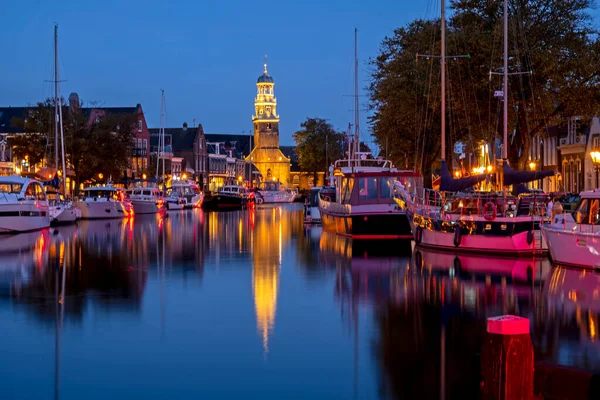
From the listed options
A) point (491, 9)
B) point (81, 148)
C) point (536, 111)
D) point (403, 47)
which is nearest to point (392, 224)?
point (536, 111)

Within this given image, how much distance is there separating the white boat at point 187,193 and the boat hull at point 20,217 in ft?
158

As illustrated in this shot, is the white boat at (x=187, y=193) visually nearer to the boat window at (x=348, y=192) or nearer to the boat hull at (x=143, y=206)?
the boat hull at (x=143, y=206)

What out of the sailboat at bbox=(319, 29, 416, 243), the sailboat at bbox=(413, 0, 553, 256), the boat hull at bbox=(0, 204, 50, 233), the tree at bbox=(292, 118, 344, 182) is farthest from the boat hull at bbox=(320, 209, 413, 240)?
the tree at bbox=(292, 118, 344, 182)

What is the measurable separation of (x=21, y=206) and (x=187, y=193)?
54113 millimetres

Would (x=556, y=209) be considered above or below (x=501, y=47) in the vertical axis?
below

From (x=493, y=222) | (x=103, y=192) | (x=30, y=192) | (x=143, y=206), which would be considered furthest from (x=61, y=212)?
(x=493, y=222)

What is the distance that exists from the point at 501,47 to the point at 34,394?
106ft

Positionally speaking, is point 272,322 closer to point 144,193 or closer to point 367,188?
point 367,188

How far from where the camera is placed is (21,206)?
1689 inches

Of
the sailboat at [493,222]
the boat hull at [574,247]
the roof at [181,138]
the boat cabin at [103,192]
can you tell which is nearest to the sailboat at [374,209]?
the sailboat at [493,222]

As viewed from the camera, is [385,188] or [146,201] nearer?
[385,188]

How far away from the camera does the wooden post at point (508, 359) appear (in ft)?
29.4

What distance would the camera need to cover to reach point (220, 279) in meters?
23.4

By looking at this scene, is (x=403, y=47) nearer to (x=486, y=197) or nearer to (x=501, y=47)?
(x=501, y=47)
